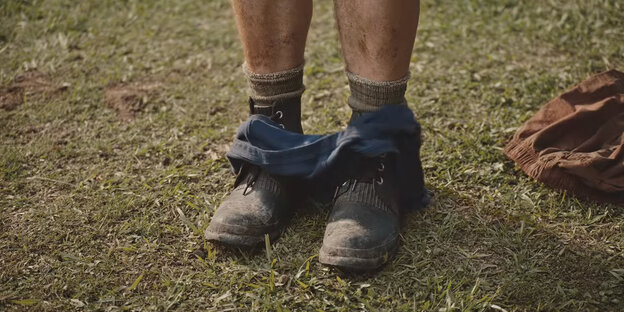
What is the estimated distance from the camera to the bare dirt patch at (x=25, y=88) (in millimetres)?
2727

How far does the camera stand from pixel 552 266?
1.77m

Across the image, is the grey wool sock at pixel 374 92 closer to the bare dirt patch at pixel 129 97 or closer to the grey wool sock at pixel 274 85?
the grey wool sock at pixel 274 85

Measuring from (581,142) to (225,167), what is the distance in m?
1.29

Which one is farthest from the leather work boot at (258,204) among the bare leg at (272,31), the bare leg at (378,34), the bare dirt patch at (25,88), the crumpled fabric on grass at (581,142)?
the bare dirt patch at (25,88)

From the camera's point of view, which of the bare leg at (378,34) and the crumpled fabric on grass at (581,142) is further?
the crumpled fabric on grass at (581,142)

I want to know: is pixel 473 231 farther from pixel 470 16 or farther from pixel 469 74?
pixel 470 16

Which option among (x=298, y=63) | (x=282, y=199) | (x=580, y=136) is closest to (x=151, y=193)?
(x=282, y=199)

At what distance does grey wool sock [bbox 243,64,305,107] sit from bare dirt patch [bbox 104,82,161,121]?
91cm

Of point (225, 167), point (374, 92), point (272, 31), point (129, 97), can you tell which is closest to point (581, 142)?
A: point (374, 92)

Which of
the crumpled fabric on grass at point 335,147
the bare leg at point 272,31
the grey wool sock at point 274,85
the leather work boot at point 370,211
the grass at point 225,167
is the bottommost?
the grass at point 225,167

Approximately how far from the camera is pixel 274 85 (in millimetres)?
1899

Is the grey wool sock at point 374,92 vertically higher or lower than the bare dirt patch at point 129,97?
higher

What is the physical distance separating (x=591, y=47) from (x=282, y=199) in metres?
1.98

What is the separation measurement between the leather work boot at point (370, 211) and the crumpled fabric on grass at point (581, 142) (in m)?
0.48
